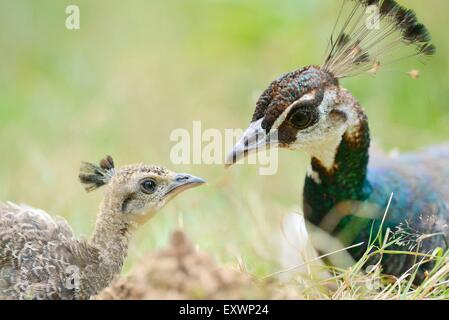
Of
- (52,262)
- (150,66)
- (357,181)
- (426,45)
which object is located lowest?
(52,262)

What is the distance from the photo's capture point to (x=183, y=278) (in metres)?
2.78

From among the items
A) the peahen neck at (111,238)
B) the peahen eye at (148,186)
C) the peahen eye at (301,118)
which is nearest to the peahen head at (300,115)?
the peahen eye at (301,118)

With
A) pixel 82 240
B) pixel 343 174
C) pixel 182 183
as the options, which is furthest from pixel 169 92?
pixel 82 240

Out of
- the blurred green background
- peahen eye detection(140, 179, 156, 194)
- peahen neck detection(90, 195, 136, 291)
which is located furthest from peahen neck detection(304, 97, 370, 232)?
the blurred green background

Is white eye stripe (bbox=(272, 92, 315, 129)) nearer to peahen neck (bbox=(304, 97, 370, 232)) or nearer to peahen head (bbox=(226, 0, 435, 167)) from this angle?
peahen head (bbox=(226, 0, 435, 167))

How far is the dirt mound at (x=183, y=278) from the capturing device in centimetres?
278

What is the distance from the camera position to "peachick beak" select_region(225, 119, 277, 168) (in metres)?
3.61

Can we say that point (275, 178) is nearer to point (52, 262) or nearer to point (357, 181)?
point (357, 181)

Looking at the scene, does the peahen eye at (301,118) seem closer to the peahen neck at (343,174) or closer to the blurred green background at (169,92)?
the peahen neck at (343,174)

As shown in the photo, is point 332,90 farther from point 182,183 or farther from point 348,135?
point 182,183

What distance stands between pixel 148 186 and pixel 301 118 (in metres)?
0.71

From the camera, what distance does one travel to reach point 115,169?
3.52 metres

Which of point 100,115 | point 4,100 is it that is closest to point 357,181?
point 100,115

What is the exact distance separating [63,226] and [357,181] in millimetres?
1314
